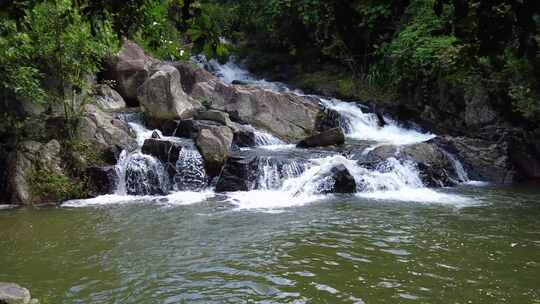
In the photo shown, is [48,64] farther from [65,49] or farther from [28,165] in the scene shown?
[28,165]

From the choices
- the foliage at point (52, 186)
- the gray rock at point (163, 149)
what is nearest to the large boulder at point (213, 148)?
the gray rock at point (163, 149)

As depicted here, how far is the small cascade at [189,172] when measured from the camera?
12469 mm

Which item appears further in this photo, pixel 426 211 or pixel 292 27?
pixel 292 27

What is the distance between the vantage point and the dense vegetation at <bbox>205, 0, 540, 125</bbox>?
7.40 ft

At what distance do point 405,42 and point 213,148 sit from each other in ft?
28.4

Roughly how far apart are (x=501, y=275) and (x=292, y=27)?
20.5m

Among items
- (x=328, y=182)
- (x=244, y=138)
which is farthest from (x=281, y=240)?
(x=244, y=138)

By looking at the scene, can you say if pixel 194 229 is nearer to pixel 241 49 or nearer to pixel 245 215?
pixel 245 215

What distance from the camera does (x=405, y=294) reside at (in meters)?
5.57

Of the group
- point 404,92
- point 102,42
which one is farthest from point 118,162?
point 404,92

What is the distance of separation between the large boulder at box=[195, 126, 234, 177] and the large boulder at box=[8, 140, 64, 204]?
335 centimetres

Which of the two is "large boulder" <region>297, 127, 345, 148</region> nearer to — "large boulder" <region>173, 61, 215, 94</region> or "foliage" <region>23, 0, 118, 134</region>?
"large boulder" <region>173, 61, 215, 94</region>

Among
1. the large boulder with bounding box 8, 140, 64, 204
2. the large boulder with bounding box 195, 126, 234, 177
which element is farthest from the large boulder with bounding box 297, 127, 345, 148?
the large boulder with bounding box 8, 140, 64, 204

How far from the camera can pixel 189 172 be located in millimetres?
12672
